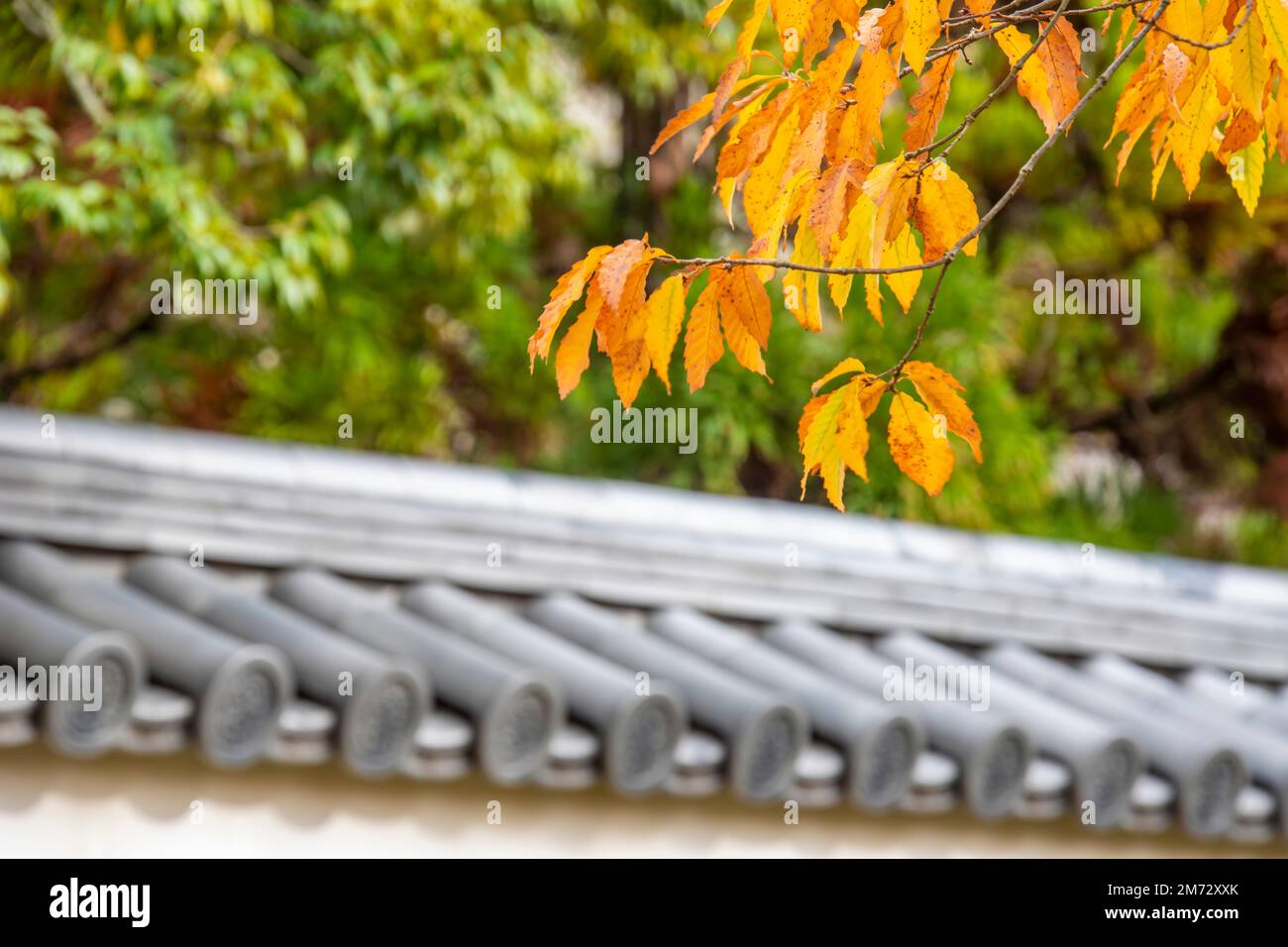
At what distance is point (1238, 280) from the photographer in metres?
7.59

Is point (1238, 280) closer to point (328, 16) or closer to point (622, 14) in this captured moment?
point (622, 14)

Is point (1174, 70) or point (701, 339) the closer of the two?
point (1174, 70)

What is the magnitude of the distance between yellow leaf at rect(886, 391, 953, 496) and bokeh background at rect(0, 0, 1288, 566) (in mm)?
2918

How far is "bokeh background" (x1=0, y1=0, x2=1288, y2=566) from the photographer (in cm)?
490

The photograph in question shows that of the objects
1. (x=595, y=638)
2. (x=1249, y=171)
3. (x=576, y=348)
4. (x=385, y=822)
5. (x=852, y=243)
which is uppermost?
(x=1249, y=171)

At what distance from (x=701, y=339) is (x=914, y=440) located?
28 cm

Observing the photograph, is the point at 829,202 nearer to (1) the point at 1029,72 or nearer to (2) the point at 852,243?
(2) the point at 852,243

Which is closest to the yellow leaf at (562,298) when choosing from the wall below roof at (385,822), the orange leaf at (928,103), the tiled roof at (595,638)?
the orange leaf at (928,103)

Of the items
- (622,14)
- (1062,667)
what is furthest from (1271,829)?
(622,14)

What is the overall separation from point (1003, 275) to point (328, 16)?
3729 mm

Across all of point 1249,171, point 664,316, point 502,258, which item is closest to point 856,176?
point 664,316

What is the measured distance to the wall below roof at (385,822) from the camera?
2.88 meters

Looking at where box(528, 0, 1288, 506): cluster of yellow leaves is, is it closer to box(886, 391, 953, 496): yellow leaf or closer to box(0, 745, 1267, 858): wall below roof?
box(886, 391, 953, 496): yellow leaf

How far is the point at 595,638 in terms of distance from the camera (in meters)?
3.54
